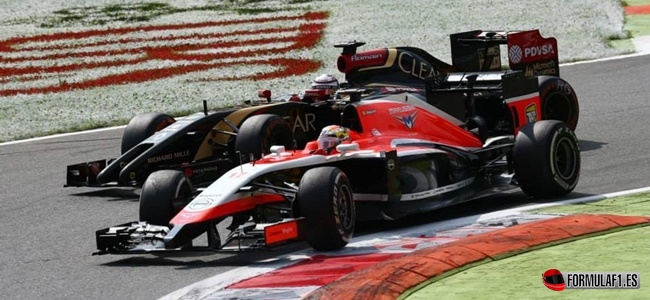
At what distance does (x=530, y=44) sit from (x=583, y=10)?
51.5 ft

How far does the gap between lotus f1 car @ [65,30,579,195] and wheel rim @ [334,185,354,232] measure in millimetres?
1983

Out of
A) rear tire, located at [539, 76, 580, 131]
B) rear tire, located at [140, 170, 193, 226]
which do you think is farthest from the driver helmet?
rear tire, located at [539, 76, 580, 131]

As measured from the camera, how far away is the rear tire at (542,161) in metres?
11.5

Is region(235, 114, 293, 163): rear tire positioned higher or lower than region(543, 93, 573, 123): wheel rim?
higher

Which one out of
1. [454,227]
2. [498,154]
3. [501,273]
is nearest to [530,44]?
[498,154]

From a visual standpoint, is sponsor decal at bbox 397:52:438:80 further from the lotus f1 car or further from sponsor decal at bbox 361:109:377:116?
sponsor decal at bbox 361:109:377:116

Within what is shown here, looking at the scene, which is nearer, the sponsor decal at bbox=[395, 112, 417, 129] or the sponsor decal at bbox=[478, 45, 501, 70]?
the sponsor decal at bbox=[395, 112, 417, 129]

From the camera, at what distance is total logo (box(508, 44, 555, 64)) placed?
14.8 metres

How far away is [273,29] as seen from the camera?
30828mm

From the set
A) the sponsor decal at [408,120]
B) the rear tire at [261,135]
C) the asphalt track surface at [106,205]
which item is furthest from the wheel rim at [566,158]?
the rear tire at [261,135]

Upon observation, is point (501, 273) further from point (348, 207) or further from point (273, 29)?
point (273, 29)

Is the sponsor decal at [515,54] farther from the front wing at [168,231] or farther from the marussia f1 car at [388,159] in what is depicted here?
the front wing at [168,231]

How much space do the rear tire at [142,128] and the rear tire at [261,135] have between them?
150 centimetres

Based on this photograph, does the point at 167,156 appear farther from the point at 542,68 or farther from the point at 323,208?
the point at 542,68
